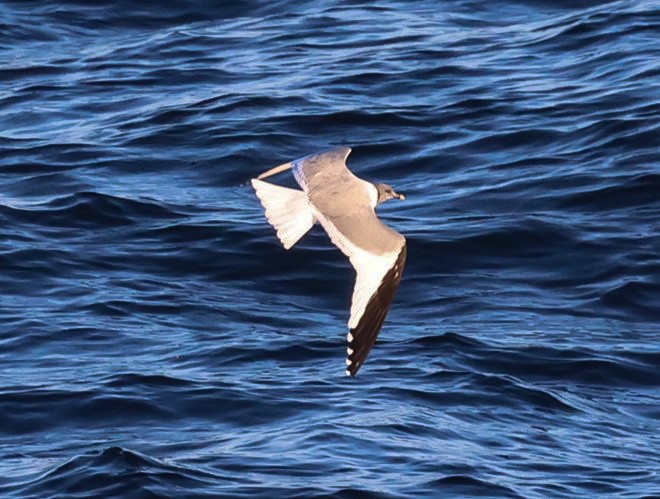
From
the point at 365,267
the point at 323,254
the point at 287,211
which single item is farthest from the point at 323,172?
the point at 323,254

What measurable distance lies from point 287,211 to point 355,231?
0.86ft

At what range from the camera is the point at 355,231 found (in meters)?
6.56

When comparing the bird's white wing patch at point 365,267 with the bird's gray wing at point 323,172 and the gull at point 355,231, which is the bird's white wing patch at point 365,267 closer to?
the gull at point 355,231

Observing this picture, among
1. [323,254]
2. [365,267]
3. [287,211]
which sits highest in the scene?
[287,211]

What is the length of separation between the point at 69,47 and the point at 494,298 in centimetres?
585

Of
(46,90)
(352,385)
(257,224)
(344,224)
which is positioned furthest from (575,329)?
(46,90)

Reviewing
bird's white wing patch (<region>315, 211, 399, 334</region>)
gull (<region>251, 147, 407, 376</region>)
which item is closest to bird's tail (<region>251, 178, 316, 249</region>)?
gull (<region>251, 147, 407, 376</region>)

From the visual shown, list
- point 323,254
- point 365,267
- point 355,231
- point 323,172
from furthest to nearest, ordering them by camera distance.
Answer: point 323,254
point 323,172
point 355,231
point 365,267

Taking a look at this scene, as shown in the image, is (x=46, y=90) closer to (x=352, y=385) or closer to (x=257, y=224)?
(x=257, y=224)

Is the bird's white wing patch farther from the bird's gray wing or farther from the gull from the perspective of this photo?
the bird's gray wing

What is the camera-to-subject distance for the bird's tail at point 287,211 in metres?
6.37

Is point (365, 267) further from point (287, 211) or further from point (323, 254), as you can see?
point (323, 254)

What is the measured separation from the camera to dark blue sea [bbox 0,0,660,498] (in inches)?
296

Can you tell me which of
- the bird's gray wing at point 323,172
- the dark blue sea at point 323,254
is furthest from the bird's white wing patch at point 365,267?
the dark blue sea at point 323,254
